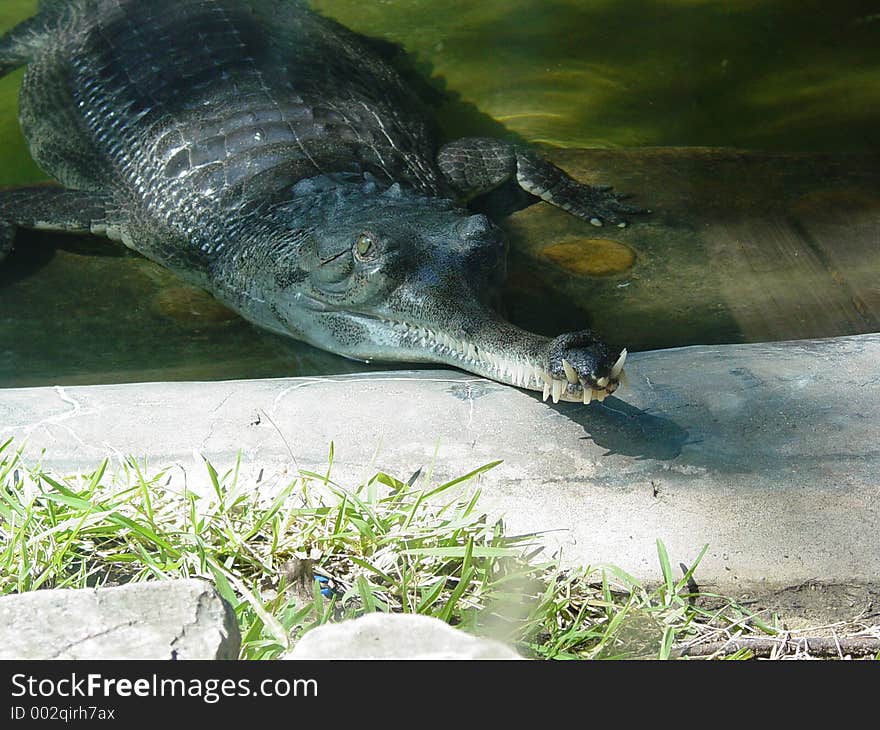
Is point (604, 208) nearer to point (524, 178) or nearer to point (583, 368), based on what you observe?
point (524, 178)

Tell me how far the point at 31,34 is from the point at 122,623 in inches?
188

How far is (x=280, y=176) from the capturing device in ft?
13.9

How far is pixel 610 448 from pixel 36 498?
1422mm

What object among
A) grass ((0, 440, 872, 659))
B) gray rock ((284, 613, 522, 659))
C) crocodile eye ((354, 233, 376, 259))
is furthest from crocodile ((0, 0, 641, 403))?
A: gray rock ((284, 613, 522, 659))

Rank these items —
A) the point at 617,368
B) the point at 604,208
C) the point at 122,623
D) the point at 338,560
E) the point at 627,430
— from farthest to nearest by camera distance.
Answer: the point at 604,208, the point at 627,430, the point at 617,368, the point at 338,560, the point at 122,623

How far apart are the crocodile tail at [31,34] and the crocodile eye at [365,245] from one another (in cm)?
302

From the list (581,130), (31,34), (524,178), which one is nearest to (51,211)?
(31,34)

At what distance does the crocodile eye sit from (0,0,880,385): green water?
47 cm

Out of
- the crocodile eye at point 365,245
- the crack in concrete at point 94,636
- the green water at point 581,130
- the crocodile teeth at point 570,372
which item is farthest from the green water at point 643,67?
the crack in concrete at point 94,636

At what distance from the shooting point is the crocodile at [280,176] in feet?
11.2

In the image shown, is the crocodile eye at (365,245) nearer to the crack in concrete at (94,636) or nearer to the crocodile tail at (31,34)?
the crack in concrete at (94,636)

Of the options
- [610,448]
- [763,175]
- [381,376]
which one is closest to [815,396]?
[610,448]

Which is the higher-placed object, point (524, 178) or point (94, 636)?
point (94, 636)

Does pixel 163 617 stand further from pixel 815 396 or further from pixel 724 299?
pixel 724 299
